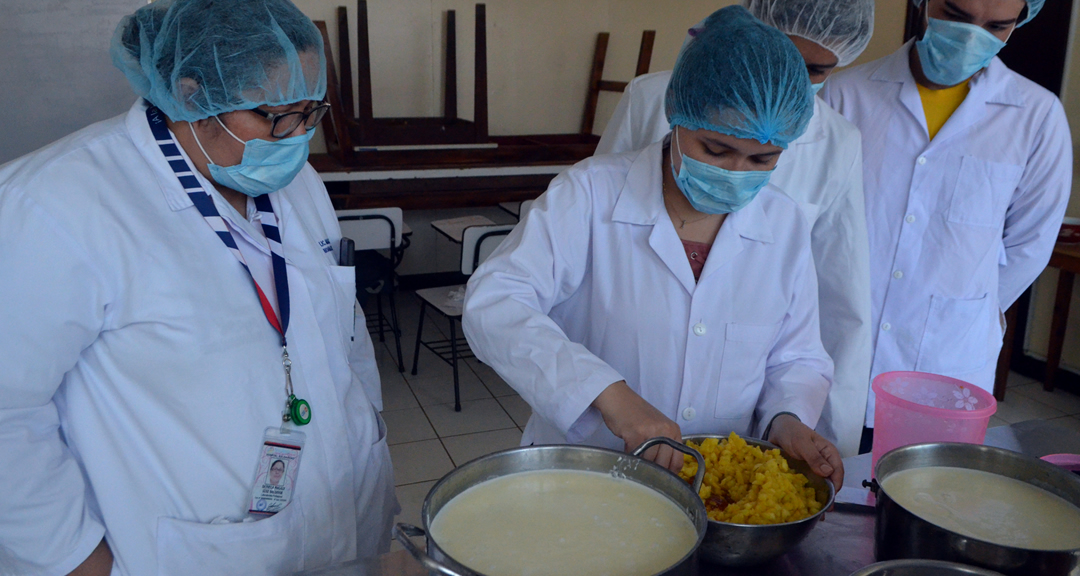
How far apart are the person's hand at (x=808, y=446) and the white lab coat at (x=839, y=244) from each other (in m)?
0.45

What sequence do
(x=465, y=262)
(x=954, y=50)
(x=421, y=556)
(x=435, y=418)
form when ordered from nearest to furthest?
(x=421, y=556), (x=954, y=50), (x=435, y=418), (x=465, y=262)

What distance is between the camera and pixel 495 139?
5762 millimetres

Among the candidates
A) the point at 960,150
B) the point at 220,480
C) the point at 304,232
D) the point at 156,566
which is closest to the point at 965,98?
the point at 960,150

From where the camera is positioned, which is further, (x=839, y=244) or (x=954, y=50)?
(x=954, y=50)

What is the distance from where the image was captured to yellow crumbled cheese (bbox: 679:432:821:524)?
0.95 metres

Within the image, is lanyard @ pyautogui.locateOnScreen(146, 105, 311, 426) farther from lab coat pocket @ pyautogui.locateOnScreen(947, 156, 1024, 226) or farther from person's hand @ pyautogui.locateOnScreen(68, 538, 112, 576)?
lab coat pocket @ pyautogui.locateOnScreen(947, 156, 1024, 226)

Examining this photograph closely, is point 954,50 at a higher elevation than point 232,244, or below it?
higher

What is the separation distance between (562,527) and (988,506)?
0.55 m

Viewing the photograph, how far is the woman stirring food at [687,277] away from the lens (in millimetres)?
1209

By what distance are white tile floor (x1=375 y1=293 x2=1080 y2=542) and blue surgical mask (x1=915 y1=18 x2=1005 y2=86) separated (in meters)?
1.93

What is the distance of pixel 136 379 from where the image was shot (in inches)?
42.3

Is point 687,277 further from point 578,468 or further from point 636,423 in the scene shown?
point 578,468

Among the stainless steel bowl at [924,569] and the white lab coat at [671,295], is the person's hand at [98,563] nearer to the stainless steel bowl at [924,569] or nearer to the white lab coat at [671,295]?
the white lab coat at [671,295]

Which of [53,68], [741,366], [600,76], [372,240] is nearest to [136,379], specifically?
[741,366]
